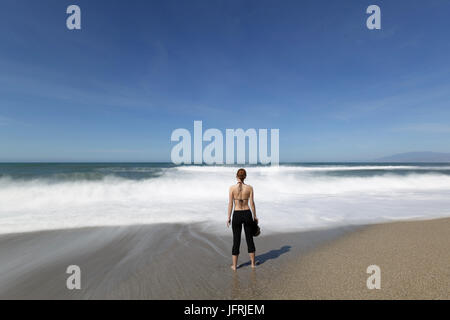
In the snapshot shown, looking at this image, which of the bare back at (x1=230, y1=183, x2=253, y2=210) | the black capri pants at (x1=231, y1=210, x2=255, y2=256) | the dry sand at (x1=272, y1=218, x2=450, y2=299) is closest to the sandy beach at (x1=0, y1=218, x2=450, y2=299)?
the dry sand at (x1=272, y1=218, x2=450, y2=299)

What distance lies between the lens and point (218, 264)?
4.16 metres

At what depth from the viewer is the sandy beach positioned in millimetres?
3225

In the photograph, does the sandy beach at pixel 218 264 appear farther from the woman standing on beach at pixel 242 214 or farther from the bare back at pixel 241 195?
the bare back at pixel 241 195

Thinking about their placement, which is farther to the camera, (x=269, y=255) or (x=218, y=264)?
(x=269, y=255)

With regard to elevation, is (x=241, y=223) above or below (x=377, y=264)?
above

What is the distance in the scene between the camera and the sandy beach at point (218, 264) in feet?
10.6

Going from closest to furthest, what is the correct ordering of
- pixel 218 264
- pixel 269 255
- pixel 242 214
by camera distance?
1. pixel 242 214
2. pixel 218 264
3. pixel 269 255

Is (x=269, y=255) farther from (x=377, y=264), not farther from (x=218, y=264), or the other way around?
(x=377, y=264)

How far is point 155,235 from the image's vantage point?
6.02m

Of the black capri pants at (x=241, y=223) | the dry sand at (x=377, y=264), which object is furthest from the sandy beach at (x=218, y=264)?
the black capri pants at (x=241, y=223)

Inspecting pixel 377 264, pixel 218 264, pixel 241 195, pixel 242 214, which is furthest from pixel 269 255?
pixel 377 264
